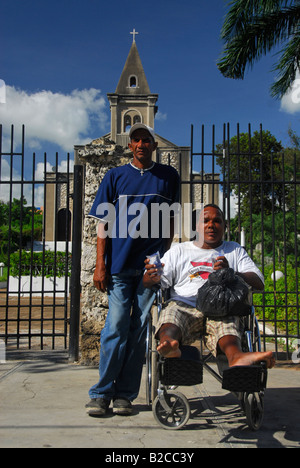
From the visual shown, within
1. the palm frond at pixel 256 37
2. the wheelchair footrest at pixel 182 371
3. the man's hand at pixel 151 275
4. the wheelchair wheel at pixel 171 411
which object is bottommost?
the wheelchair wheel at pixel 171 411

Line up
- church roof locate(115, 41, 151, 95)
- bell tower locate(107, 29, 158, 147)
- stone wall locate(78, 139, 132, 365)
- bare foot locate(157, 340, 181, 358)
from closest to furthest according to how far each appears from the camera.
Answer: bare foot locate(157, 340, 181, 358), stone wall locate(78, 139, 132, 365), bell tower locate(107, 29, 158, 147), church roof locate(115, 41, 151, 95)

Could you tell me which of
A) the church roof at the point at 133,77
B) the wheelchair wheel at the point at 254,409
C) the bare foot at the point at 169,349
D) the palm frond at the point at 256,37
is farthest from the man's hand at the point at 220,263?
the church roof at the point at 133,77

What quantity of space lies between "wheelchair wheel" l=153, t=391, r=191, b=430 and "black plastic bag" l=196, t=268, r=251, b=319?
0.53 metres

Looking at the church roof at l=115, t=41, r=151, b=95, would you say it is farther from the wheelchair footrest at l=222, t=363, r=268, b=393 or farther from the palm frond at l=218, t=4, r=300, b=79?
the wheelchair footrest at l=222, t=363, r=268, b=393

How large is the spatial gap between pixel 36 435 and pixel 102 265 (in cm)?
117

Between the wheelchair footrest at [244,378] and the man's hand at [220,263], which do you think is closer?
the wheelchair footrest at [244,378]

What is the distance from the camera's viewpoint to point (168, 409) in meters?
2.65

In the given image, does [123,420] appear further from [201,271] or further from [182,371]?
[201,271]

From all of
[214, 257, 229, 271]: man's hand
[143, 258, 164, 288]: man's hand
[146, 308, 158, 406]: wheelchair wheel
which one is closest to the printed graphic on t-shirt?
[214, 257, 229, 271]: man's hand

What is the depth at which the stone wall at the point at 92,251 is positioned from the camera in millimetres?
4426

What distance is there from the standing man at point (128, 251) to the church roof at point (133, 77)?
3394cm

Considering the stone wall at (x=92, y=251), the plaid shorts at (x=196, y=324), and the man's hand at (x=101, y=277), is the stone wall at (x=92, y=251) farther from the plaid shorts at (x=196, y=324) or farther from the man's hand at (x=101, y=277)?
the plaid shorts at (x=196, y=324)

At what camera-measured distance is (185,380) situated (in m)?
2.45

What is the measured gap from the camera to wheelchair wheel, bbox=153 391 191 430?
2.62 m
